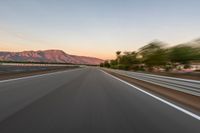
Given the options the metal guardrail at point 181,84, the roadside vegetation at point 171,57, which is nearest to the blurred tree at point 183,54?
the roadside vegetation at point 171,57

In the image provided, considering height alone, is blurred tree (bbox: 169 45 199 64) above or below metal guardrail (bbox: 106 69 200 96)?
above

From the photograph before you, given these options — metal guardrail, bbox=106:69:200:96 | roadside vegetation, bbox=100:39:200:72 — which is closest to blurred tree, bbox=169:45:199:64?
roadside vegetation, bbox=100:39:200:72

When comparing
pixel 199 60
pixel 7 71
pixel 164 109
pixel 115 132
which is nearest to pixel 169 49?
pixel 199 60

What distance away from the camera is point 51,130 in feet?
18.0

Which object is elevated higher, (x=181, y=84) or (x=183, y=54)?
(x=183, y=54)

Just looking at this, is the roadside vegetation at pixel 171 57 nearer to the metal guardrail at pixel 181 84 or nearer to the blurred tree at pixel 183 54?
the blurred tree at pixel 183 54

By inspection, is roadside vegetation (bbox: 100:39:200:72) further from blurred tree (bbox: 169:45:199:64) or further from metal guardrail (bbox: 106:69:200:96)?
metal guardrail (bbox: 106:69:200:96)

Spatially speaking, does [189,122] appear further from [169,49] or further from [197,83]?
[169,49]

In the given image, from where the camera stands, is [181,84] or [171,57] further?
[171,57]

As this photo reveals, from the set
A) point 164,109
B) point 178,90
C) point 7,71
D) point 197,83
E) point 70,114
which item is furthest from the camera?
point 7,71

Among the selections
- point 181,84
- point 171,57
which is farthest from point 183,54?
point 181,84

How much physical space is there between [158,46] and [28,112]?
195ft

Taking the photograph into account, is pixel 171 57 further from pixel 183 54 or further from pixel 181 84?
pixel 181 84

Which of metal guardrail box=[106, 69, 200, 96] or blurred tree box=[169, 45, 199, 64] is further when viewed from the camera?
blurred tree box=[169, 45, 199, 64]
